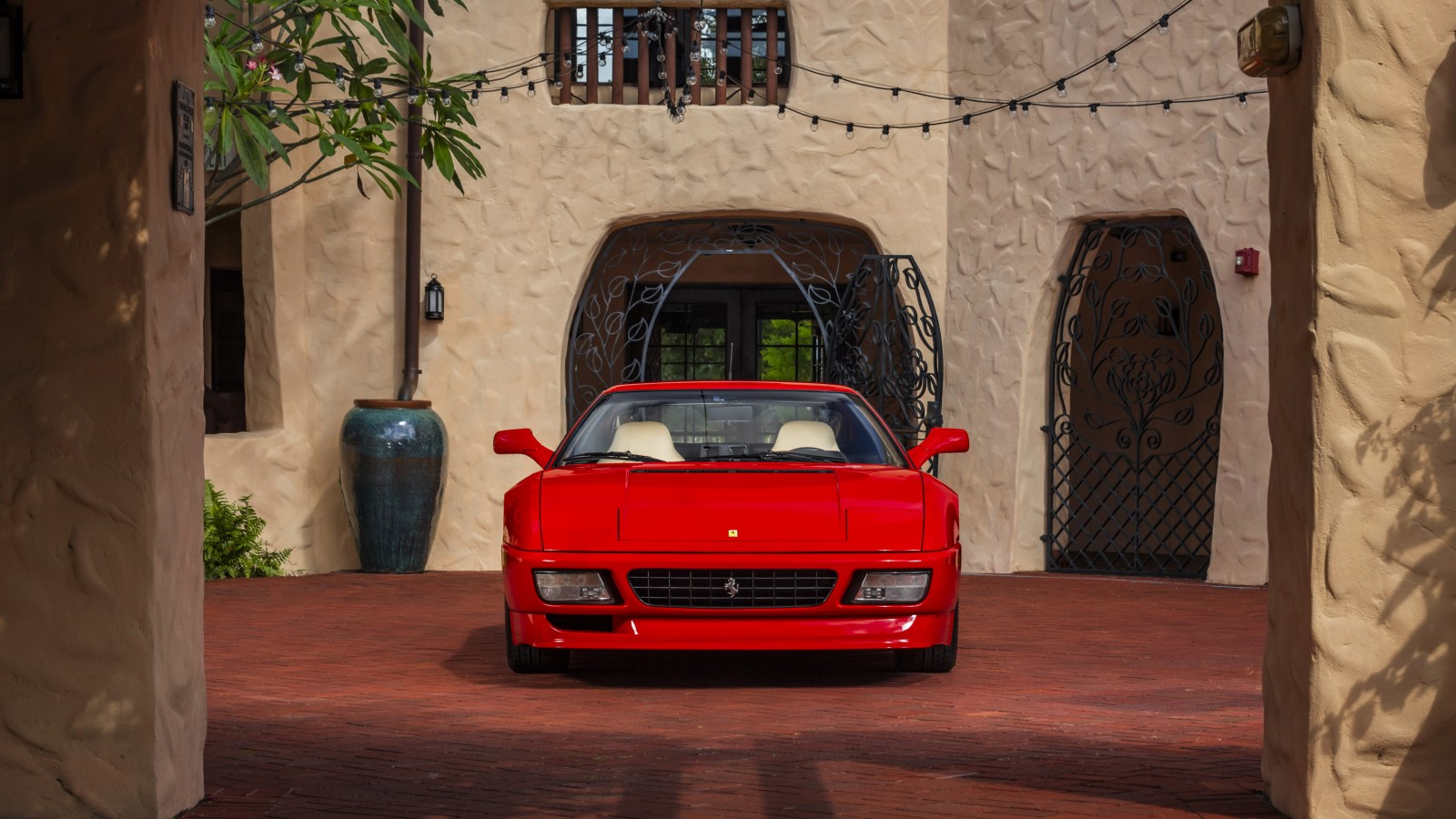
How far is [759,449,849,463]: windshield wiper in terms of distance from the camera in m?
7.26

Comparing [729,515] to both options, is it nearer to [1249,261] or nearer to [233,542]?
[1249,261]

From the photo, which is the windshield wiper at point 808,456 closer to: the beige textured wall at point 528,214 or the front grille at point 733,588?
the front grille at point 733,588

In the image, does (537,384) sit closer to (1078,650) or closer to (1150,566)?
(1150,566)

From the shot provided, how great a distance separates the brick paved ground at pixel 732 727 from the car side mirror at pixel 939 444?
0.95 metres

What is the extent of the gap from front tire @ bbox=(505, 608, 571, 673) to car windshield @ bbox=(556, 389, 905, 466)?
84 cm

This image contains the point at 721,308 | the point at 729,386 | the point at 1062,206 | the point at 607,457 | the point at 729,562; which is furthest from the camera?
the point at 721,308

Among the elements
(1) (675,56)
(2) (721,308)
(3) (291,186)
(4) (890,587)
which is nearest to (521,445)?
(4) (890,587)

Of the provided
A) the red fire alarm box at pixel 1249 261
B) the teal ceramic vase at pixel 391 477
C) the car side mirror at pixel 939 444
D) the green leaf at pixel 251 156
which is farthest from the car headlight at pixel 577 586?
the red fire alarm box at pixel 1249 261

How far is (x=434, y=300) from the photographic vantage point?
12.8 metres

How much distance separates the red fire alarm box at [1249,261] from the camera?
11.6 metres

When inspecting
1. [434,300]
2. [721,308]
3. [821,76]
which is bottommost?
[721,308]

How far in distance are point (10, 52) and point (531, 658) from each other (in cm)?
352

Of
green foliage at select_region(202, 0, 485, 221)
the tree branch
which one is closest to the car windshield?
green foliage at select_region(202, 0, 485, 221)

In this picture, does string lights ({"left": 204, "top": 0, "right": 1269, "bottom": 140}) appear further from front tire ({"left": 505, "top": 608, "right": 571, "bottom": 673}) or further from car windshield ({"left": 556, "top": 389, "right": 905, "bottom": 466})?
front tire ({"left": 505, "top": 608, "right": 571, "bottom": 673})
